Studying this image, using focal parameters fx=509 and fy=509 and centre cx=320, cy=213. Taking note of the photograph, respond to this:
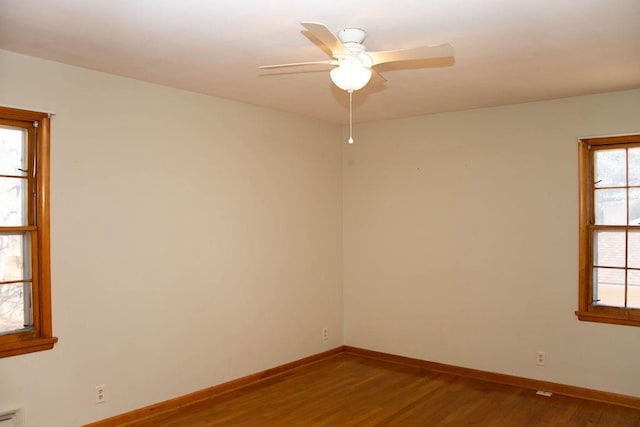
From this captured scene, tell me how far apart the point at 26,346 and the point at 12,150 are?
1.31 meters

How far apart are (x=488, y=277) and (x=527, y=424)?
4.96ft

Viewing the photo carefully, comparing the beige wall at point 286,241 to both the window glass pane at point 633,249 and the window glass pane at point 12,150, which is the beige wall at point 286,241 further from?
the window glass pane at point 633,249

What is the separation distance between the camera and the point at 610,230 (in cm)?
453

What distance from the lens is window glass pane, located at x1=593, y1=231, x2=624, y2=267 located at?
14.7 ft

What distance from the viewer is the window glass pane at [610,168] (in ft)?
14.7

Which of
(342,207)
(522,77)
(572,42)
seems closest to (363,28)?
(572,42)

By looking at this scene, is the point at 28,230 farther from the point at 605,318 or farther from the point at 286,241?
the point at 605,318

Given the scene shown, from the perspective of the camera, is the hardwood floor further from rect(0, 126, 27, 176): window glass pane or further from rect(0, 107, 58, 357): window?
rect(0, 126, 27, 176): window glass pane

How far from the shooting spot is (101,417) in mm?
3768

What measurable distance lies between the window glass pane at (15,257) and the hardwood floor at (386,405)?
144cm

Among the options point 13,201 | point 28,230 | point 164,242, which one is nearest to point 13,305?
point 28,230

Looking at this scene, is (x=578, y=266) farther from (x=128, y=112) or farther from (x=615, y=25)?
(x=128, y=112)

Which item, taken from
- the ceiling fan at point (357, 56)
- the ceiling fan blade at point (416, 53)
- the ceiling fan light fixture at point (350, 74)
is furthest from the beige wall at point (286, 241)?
the ceiling fan blade at point (416, 53)

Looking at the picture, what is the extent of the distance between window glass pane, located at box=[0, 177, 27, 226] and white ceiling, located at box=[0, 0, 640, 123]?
874 millimetres
